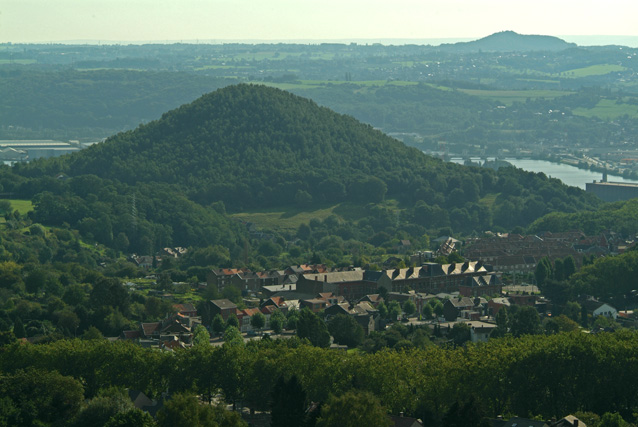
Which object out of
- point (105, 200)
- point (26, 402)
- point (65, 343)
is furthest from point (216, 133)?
point (26, 402)

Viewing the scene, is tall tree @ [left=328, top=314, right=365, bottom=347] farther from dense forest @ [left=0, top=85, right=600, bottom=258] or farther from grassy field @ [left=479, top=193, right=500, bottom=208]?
grassy field @ [left=479, top=193, right=500, bottom=208]

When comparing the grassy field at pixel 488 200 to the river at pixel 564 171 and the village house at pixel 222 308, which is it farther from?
the village house at pixel 222 308

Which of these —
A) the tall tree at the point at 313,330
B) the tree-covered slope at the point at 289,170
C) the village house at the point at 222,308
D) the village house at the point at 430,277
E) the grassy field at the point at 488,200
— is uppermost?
the tall tree at the point at 313,330

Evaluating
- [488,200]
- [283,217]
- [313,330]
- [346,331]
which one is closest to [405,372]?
[313,330]

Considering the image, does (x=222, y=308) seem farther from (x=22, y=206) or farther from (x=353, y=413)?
(x=22, y=206)

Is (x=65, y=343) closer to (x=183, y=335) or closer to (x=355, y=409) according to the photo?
(x=183, y=335)

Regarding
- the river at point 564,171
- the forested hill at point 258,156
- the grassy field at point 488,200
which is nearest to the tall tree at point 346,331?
the forested hill at point 258,156
